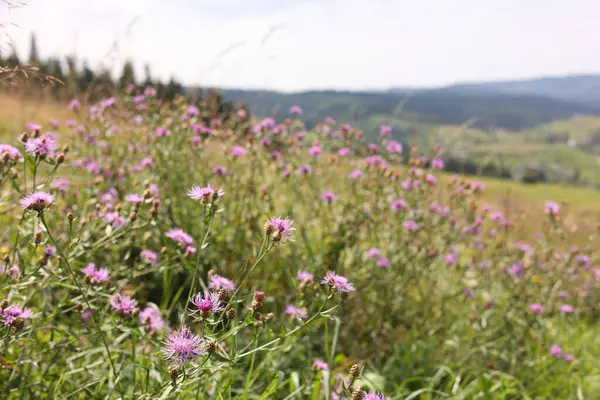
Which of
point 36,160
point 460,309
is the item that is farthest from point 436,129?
point 36,160

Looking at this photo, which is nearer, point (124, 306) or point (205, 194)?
point (205, 194)

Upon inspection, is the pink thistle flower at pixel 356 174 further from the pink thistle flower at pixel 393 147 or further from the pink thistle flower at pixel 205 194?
the pink thistle flower at pixel 205 194

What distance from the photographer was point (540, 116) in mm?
191000

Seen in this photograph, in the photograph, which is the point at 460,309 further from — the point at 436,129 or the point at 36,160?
the point at 36,160

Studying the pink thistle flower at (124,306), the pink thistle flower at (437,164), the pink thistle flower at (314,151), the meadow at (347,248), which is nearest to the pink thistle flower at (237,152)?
the meadow at (347,248)

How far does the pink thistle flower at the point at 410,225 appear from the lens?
3.22 metres

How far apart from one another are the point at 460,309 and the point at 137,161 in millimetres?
2748

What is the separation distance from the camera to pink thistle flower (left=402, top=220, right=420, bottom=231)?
3.22 m

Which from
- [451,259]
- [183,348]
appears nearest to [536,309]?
[451,259]

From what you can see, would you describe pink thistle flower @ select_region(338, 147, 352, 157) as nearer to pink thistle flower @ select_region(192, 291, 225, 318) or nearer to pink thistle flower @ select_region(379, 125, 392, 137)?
pink thistle flower @ select_region(379, 125, 392, 137)

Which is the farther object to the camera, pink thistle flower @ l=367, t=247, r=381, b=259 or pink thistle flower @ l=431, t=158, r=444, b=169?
pink thistle flower @ l=431, t=158, r=444, b=169

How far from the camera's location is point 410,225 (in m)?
3.22

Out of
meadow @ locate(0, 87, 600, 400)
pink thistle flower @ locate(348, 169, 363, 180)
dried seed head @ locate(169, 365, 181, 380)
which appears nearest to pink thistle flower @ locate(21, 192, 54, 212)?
dried seed head @ locate(169, 365, 181, 380)

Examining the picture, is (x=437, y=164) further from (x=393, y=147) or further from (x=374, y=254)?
(x=374, y=254)
